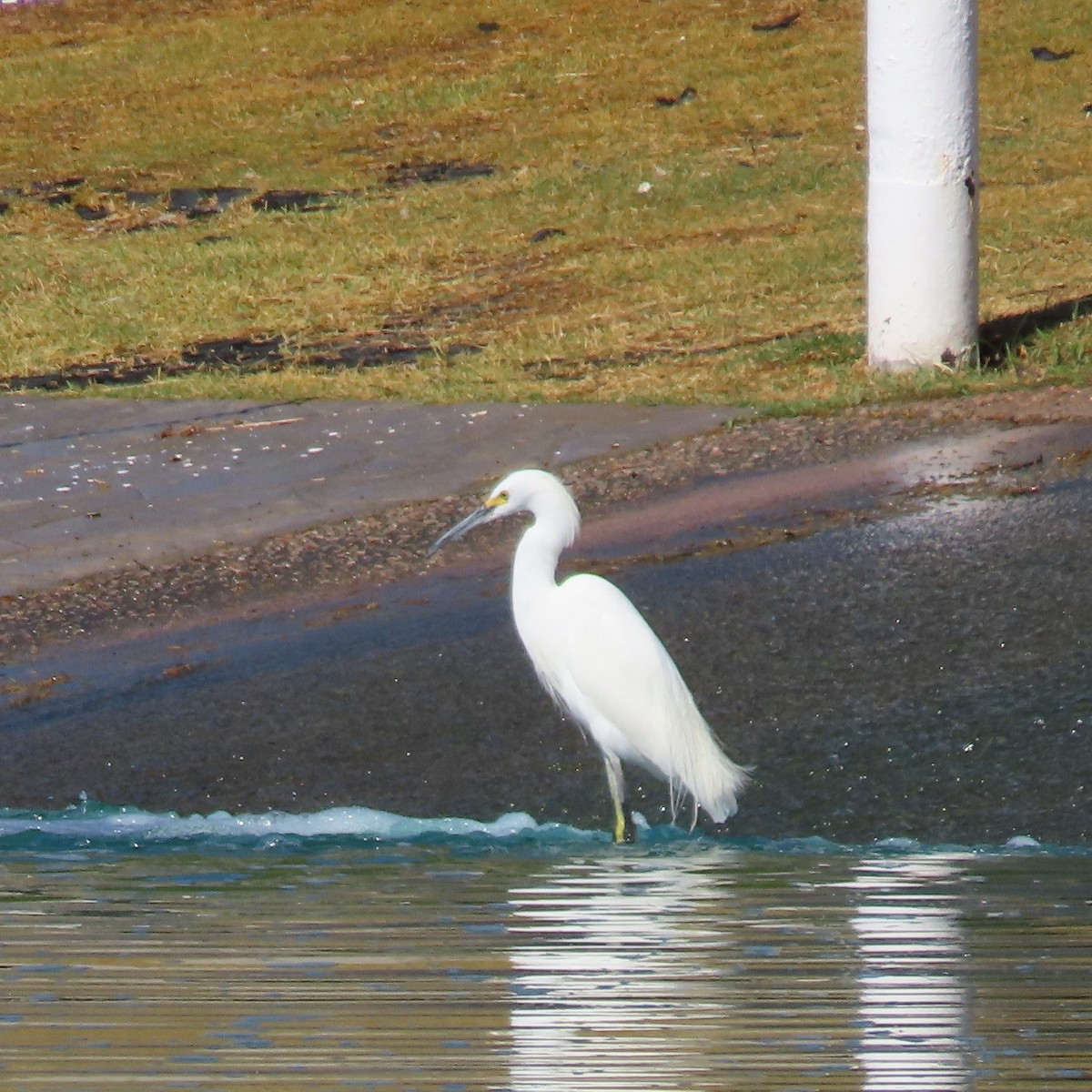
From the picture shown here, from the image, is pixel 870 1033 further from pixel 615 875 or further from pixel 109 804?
pixel 109 804

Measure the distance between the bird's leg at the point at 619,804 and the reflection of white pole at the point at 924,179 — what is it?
4055mm

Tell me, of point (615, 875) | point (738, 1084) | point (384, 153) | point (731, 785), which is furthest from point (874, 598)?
point (384, 153)

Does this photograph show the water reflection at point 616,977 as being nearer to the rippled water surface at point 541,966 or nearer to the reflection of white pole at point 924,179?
the rippled water surface at point 541,966

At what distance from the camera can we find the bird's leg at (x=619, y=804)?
5730 millimetres

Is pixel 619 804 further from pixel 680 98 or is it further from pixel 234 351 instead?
pixel 680 98

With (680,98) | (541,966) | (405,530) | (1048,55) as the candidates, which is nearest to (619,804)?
(541,966)

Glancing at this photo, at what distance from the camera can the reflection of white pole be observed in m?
9.29

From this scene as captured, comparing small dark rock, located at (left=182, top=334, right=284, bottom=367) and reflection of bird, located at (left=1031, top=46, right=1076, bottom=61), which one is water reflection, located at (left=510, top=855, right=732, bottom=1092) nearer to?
small dark rock, located at (left=182, top=334, right=284, bottom=367)

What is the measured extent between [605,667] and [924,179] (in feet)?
13.8

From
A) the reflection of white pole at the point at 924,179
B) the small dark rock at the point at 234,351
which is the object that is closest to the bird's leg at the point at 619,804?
the reflection of white pole at the point at 924,179

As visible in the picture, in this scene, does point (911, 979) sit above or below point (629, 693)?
below

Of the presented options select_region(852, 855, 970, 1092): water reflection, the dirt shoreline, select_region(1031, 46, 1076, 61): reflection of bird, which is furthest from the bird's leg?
select_region(1031, 46, 1076, 61): reflection of bird

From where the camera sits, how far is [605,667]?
19.9ft

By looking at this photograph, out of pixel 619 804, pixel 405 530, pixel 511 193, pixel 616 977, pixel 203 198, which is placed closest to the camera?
pixel 616 977
